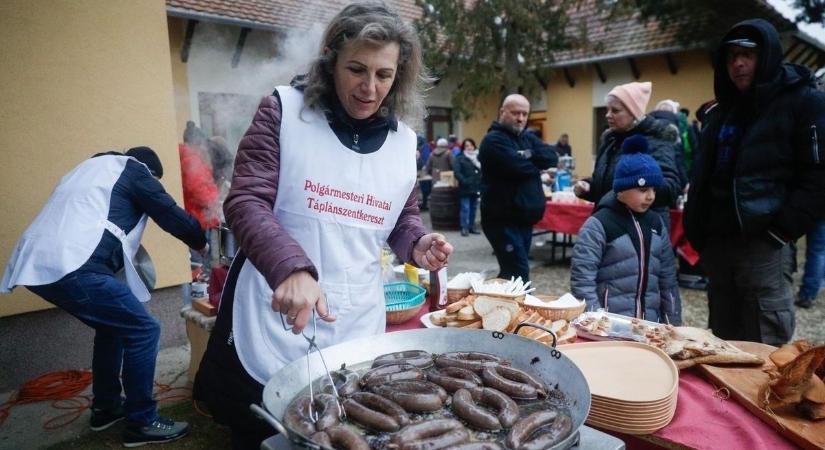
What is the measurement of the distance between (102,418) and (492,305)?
9.78 feet

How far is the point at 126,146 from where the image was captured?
455 centimetres

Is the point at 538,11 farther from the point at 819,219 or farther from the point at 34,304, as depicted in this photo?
the point at 34,304

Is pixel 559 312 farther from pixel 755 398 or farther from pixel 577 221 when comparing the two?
pixel 577 221

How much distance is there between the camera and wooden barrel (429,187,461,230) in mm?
11016

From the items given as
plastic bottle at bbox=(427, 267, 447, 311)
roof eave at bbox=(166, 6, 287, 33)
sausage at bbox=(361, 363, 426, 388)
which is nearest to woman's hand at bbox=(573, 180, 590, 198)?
plastic bottle at bbox=(427, 267, 447, 311)

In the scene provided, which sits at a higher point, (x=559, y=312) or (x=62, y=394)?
(x=559, y=312)

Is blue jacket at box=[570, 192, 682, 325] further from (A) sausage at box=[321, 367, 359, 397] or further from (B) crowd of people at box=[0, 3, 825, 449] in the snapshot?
(A) sausage at box=[321, 367, 359, 397]

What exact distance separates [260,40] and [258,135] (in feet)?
31.9

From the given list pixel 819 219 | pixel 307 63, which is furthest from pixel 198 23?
pixel 819 219

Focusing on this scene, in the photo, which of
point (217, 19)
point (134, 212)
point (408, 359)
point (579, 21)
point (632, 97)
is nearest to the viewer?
point (408, 359)

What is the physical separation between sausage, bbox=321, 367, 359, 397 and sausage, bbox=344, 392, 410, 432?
52 millimetres

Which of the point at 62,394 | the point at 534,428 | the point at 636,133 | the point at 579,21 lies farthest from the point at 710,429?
the point at 579,21

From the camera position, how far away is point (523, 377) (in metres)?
1.45

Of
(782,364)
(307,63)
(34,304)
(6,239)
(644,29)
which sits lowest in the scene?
(34,304)
